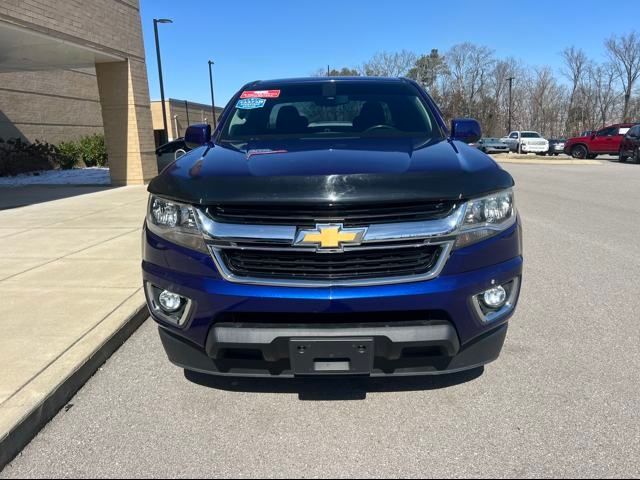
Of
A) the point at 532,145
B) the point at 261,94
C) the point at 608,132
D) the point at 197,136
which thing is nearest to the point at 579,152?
the point at 608,132

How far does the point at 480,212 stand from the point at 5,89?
66.5ft

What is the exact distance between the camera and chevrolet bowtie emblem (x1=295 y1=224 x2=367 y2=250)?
2223 mm

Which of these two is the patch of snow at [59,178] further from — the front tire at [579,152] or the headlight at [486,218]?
the front tire at [579,152]

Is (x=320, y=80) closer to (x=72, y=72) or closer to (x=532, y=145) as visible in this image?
(x=72, y=72)

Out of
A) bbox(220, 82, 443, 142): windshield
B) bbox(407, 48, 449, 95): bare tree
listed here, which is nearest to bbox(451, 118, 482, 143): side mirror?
bbox(220, 82, 443, 142): windshield

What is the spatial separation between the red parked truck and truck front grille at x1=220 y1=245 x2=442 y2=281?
28.0 metres

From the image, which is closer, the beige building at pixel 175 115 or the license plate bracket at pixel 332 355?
the license plate bracket at pixel 332 355

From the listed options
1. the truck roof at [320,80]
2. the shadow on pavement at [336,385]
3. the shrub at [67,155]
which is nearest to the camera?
the shadow on pavement at [336,385]

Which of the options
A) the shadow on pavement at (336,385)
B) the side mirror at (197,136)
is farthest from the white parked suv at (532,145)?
the shadow on pavement at (336,385)

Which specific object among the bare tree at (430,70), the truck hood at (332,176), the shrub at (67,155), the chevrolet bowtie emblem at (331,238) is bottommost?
the shrub at (67,155)

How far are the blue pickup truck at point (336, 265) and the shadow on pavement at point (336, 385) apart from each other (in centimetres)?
51

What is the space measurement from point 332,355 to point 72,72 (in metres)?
23.1

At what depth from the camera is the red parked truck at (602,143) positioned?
86.9 ft

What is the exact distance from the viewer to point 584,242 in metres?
6.68
